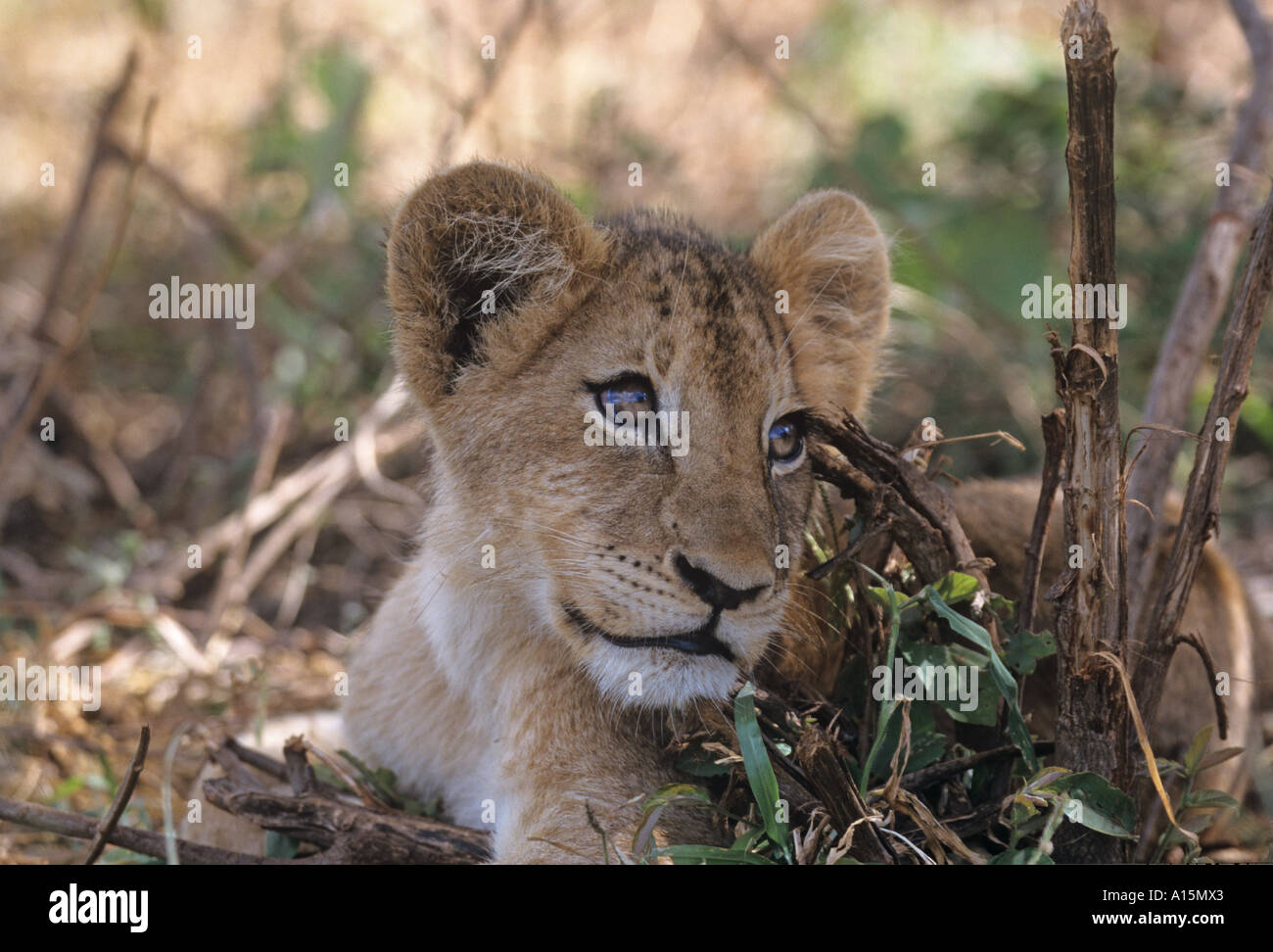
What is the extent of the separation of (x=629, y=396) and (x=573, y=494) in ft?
0.99

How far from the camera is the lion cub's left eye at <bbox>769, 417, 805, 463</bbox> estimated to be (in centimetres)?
349

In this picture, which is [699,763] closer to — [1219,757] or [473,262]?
[1219,757]

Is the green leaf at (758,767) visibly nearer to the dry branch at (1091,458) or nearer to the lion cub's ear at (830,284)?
the dry branch at (1091,458)

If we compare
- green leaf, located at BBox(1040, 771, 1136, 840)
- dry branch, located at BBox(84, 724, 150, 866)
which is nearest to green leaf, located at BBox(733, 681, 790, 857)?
green leaf, located at BBox(1040, 771, 1136, 840)

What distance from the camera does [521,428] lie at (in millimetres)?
3385

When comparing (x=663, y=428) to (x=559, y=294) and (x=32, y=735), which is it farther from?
(x=32, y=735)

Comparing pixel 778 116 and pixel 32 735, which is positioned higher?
pixel 778 116

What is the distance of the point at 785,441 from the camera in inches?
139

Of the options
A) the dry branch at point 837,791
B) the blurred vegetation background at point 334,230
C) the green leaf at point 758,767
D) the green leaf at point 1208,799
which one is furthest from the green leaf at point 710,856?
the blurred vegetation background at point 334,230

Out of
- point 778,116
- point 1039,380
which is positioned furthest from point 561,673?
point 778,116

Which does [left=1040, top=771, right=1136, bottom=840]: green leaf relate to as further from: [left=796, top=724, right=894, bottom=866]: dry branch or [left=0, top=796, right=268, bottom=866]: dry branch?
[left=0, top=796, right=268, bottom=866]: dry branch

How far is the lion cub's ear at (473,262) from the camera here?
11.2 feet
